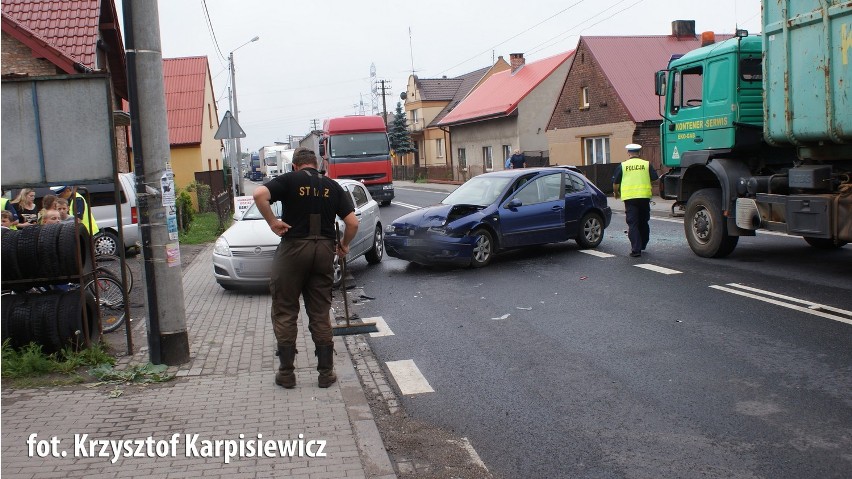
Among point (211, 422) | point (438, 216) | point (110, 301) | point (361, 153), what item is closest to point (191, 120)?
point (361, 153)

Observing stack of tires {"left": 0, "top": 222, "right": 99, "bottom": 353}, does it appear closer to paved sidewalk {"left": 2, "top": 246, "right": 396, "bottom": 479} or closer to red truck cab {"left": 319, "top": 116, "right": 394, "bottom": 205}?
paved sidewalk {"left": 2, "top": 246, "right": 396, "bottom": 479}

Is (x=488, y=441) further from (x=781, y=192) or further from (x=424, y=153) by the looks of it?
(x=424, y=153)

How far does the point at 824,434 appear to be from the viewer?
5.09 metres

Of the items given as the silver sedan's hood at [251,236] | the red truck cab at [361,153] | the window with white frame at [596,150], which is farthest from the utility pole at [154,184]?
the window with white frame at [596,150]

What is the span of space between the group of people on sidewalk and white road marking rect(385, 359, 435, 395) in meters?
3.58

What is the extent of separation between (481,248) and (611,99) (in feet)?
69.8

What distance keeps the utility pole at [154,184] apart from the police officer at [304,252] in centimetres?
123

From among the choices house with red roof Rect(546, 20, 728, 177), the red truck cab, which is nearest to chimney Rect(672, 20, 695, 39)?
house with red roof Rect(546, 20, 728, 177)

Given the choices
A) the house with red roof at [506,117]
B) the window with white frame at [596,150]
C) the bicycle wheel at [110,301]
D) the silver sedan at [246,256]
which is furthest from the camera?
the house with red roof at [506,117]

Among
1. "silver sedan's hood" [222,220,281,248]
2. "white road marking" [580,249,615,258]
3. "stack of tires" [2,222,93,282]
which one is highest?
"stack of tires" [2,222,93,282]

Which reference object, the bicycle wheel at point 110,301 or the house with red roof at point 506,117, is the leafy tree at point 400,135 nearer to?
the house with red roof at point 506,117

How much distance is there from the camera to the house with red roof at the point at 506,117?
43.8m

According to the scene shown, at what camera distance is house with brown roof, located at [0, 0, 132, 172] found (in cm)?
1633

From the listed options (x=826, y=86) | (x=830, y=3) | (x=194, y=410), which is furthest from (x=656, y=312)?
(x=194, y=410)
